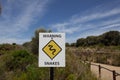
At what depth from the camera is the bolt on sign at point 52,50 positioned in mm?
4988

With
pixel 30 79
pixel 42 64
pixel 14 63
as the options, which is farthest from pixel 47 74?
pixel 14 63

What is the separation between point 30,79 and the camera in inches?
362

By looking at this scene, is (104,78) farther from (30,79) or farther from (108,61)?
(108,61)

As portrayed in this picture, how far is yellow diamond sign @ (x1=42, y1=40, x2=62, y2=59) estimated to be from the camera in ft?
16.5

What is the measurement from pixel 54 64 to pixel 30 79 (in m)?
4.49

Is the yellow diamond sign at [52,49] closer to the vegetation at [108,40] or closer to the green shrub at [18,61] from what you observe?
the green shrub at [18,61]

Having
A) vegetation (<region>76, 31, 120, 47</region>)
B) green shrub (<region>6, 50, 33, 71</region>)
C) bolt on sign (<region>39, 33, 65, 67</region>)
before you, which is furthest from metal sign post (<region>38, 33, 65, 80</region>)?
vegetation (<region>76, 31, 120, 47</region>)

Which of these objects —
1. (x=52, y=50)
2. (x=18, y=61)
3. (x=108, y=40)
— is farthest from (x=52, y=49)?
(x=108, y=40)

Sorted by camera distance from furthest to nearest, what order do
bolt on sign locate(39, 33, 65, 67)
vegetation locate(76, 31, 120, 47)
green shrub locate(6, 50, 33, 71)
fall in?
vegetation locate(76, 31, 120, 47) < green shrub locate(6, 50, 33, 71) < bolt on sign locate(39, 33, 65, 67)

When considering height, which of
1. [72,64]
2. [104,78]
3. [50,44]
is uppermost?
[50,44]

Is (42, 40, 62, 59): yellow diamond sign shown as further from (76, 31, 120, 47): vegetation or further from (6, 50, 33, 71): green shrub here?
(76, 31, 120, 47): vegetation

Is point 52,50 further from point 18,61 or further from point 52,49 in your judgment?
point 18,61

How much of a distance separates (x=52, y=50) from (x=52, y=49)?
22 mm

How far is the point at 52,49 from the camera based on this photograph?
502 centimetres
